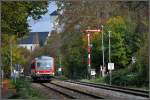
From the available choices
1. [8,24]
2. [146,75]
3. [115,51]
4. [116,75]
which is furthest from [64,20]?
[115,51]

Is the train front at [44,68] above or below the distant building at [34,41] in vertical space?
below

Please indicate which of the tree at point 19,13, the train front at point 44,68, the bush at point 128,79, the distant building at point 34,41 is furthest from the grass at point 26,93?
the distant building at point 34,41

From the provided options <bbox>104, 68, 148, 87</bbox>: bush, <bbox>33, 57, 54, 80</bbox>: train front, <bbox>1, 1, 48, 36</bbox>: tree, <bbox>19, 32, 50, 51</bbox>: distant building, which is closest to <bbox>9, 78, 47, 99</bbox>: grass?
<bbox>1, 1, 48, 36</bbox>: tree

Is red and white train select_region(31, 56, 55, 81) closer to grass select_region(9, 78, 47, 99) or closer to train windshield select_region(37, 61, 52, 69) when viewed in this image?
train windshield select_region(37, 61, 52, 69)

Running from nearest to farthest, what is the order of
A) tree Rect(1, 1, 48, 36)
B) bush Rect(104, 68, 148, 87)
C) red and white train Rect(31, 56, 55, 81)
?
tree Rect(1, 1, 48, 36), bush Rect(104, 68, 148, 87), red and white train Rect(31, 56, 55, 81)

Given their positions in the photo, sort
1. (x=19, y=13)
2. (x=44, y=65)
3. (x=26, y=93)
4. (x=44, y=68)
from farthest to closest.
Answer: (x=44, y=65) → (x=44, y=68) → (x=19, y=13) → (x=26, y=93)

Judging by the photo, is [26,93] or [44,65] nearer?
[26,93]

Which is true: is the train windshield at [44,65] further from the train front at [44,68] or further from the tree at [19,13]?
the tree at [19,13]

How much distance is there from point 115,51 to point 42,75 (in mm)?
12983

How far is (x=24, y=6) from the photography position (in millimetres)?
33375

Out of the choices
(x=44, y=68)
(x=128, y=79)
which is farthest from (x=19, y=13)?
(x=44, y=68)

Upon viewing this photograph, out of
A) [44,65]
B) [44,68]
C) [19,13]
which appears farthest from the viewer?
[44,65]

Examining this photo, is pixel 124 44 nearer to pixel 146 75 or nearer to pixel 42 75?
pixel 42 75

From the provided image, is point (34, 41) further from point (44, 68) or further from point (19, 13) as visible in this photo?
point (19, 13)
